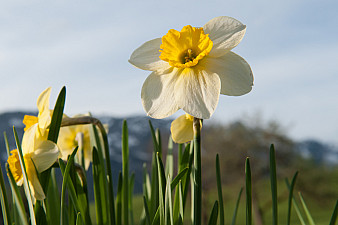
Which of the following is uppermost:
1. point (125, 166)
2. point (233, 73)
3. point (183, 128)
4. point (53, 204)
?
point (233, 73)

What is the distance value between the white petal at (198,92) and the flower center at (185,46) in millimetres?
28

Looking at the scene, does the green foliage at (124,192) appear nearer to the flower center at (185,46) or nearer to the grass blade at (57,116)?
the grass blade at (57,116)

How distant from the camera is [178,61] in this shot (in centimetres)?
73

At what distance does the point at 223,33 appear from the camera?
2.38 feet

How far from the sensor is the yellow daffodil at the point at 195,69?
691 mm

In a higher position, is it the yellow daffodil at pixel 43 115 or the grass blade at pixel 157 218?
the yellow daffodil at pixel 43 115

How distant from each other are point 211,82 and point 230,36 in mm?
111

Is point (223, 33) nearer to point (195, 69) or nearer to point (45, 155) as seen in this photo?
point (195, 69)

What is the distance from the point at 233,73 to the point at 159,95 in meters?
0.17

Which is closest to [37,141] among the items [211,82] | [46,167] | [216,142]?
[46,167]

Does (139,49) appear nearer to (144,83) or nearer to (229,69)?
(144,83)

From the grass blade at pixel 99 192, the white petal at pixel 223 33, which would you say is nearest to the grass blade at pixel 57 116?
the grass blade at pixel 99 192

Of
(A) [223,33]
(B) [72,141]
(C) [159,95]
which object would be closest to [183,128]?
(C) [159,95]

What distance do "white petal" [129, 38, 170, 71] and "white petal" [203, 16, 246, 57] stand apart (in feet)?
0.37
